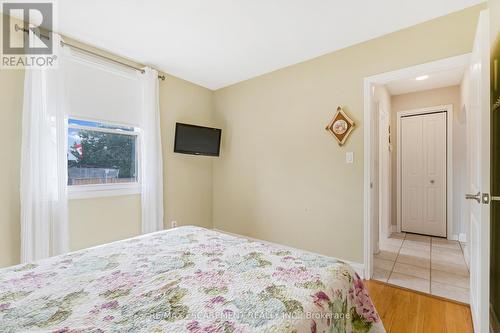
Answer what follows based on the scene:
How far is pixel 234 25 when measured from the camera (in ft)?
7.28

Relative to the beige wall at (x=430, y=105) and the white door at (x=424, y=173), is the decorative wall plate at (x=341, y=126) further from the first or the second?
the white door at (x=424, y=173)

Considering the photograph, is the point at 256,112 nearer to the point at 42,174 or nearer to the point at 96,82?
the point at 96,82

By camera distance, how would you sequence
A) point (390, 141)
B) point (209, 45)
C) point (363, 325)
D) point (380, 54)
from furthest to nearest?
point (390, 141) → point (209, 45) → point (380, 54) → point (363, 325)

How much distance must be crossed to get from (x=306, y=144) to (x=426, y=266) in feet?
6.36

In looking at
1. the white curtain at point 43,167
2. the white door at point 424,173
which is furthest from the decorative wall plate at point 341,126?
the white curtain at point 43,167

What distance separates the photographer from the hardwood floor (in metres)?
1.69

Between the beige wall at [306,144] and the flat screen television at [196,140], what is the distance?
9.6 inches

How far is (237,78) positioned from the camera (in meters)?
3.48

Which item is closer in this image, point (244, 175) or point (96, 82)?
point (96, 82)

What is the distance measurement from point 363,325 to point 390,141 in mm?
3842

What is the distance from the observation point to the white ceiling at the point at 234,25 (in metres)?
1.95

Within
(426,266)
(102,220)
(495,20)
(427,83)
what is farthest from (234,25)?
(426,266)

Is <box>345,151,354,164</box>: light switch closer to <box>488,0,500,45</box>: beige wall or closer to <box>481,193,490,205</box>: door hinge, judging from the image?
<box>481,193,490,205</box>: door hinge

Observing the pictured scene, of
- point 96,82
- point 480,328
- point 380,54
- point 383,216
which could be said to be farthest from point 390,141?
point 96,82
